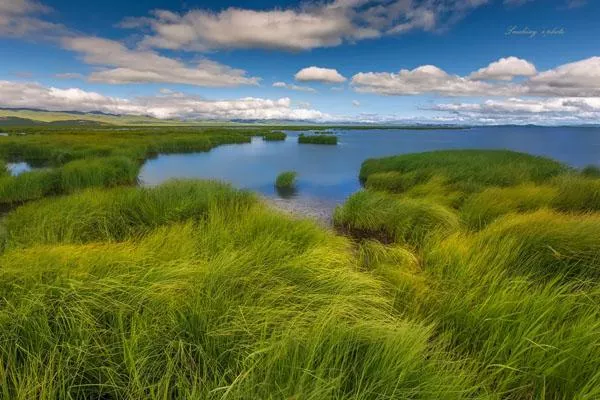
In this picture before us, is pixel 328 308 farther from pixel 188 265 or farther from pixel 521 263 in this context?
pixel 521 263

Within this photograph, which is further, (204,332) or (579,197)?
(579,197)

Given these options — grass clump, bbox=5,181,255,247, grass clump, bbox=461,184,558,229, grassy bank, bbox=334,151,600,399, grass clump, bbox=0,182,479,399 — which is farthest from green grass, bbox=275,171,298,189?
grass clump, bbox=0,182,479,399

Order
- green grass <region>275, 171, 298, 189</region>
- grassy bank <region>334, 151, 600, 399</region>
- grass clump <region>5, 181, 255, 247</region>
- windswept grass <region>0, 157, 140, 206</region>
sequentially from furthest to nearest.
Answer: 1. green grass <region>275, 171, 298, 189</region>
2. windswept grass <region>0, 157, 140, 206</region>
3. grass clump <region>5, 181, 255, 247</region>
4. grassy bank <region>334, 151, 600, 399</region>

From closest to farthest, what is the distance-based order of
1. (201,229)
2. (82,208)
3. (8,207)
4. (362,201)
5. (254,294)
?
1. (254,294)
2. (201,229)
3. (82,208)
4. (362,201)
5. (8,207)

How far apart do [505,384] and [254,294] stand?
244 cm

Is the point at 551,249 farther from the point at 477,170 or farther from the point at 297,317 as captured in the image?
the point at 477,170

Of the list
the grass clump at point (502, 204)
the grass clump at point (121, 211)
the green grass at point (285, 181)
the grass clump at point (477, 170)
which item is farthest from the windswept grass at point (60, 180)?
the grass clump at point (477, 170)

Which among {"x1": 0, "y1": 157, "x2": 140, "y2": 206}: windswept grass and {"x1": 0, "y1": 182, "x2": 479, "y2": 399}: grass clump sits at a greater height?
{"x1": 0, "y1": 182, "x2": 479, "y2": 399}: grass clump

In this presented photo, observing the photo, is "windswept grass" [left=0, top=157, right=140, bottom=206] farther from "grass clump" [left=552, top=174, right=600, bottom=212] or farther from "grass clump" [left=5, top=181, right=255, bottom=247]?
"grass clump" [left=552, top=174, right=600, bottom=212]

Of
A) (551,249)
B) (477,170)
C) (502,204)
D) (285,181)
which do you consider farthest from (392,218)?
(285,181)

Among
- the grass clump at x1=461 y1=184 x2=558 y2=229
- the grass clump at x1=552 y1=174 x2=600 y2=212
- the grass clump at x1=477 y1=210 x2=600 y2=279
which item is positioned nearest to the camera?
the grass clump at x1=477 y1=210 x2=600 y2=279

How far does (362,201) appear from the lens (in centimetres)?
1044

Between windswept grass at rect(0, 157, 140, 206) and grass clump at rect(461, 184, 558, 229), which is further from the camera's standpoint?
windswept grass at rect(0, 157, 140, 206)

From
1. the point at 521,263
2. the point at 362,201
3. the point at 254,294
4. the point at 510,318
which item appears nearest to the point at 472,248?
the point at 521,263
